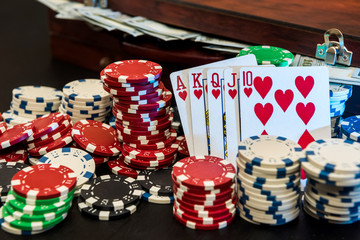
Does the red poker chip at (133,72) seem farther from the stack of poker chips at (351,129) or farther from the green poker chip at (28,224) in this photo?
the stack of poker chips at (351,129)

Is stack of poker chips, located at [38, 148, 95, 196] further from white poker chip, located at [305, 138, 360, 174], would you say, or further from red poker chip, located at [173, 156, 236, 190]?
white poker chip, located at [305, 138, 360, 174]

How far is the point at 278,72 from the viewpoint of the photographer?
289 cm

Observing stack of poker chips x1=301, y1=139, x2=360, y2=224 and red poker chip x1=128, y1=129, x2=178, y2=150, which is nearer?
stack of poker chips x1=301, y1=139, x2=360, y2=224

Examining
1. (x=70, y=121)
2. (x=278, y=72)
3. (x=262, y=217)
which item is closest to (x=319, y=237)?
(x=262, y=217)

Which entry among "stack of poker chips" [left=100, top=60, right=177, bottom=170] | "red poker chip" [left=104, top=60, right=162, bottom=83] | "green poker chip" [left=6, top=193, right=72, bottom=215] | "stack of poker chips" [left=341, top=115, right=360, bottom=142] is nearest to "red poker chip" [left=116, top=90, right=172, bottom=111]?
"stack of poker chips" [left=100, top=60, right=177, bottom=170]

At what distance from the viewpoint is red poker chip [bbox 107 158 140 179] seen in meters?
3.02

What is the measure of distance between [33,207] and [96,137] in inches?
29.0

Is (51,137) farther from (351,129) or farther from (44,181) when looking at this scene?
(351,129)

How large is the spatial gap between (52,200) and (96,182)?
35 cm

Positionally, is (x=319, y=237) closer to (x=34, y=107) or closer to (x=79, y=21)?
(x=34, y=107)

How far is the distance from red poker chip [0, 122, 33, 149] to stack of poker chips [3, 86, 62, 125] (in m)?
0.30

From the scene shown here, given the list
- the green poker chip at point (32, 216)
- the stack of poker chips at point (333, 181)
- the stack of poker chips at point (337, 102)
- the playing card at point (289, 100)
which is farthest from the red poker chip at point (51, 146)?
the stack of poker chips at point (337, 102)

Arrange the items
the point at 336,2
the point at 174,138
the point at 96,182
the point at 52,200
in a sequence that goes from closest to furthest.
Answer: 1. the point at 52,200
2. the point at 96,182
3. the point at 174,138
4. the point at 336,2

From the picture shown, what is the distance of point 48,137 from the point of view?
124 inches
